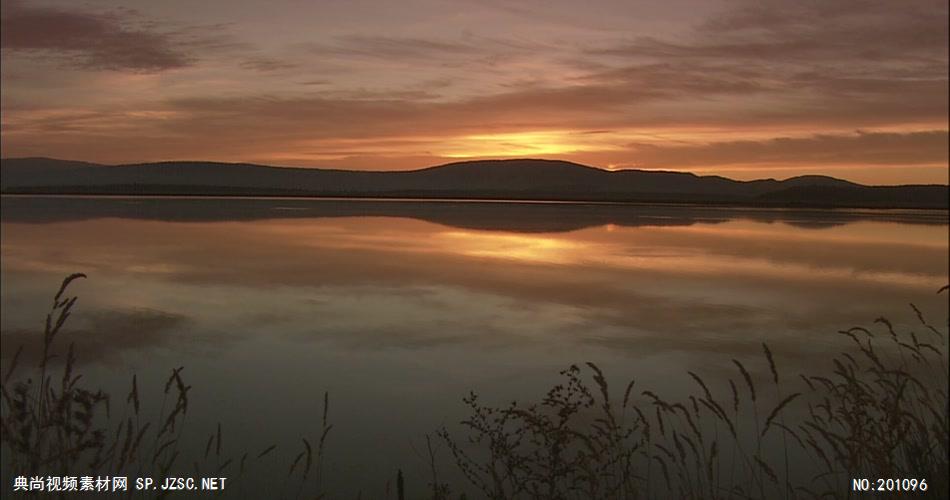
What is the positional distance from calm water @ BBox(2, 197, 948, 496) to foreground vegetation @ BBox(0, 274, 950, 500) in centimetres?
54

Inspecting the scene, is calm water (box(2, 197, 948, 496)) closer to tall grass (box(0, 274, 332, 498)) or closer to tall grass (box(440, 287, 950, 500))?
tall grass (box(0, 274, 332, 498))

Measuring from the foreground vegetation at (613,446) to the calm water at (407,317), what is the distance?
54 centimetres

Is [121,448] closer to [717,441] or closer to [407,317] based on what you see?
[717,441]

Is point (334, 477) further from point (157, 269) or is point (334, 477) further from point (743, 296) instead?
point (157, 269)

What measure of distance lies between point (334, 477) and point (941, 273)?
21416mm

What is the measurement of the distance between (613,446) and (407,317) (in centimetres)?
1092

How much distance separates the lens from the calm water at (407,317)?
9578 millimetres

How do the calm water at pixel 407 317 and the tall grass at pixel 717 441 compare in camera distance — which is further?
the calm water at pixel 407 317

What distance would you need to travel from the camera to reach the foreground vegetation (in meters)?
4.80

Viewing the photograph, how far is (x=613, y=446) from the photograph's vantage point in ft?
16.4

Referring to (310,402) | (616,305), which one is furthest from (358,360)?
(616,305)

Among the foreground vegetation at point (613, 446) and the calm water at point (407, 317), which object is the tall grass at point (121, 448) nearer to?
the foreground vegetation at point (613, 446)

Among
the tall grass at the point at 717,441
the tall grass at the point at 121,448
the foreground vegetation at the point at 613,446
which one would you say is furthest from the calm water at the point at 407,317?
the tall grass at the point at 717,441

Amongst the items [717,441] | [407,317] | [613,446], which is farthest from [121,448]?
[407,317]
